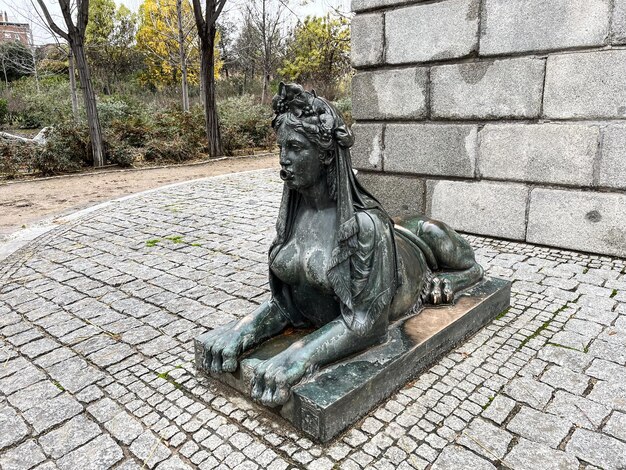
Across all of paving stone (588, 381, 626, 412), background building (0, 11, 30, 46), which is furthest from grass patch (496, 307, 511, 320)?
background building (0, 11, 30, 46)

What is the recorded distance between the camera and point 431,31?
6.56m

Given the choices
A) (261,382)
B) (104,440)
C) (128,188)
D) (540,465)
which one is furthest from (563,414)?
(128,188)

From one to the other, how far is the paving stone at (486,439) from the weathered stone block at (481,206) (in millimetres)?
4056

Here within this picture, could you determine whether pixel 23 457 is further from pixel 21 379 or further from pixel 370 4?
pixel 370 4

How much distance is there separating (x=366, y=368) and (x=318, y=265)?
0.64 m

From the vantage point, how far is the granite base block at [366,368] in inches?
101

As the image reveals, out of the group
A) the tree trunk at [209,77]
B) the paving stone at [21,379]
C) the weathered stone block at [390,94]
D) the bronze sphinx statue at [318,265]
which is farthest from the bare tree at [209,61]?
the bronze sphinx statue at [318,265]

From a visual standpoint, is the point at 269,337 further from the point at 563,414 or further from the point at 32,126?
the point at 32,126

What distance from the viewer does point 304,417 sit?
8.48 feet

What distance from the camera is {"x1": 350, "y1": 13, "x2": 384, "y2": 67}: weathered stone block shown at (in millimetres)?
7031

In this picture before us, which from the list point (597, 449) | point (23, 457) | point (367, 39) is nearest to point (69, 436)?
point (23, 457)

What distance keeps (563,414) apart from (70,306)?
404 centimetres

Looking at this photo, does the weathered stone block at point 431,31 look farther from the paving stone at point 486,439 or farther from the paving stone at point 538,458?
the paving stone at point 538,458

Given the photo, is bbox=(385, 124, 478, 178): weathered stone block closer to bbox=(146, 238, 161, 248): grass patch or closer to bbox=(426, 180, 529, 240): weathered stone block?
bbox=(426, 180, 529, 240): weathered stone block
